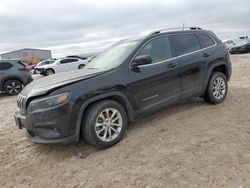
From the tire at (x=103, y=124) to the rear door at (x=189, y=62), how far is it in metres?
1.56

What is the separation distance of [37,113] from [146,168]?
1.71 metres

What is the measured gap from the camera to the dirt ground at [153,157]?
329 cm

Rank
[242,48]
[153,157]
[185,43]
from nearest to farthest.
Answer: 1. [153,157]
2. [185,43]
3. [242,48]

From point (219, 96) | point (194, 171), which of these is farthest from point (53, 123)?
point (219, 96)

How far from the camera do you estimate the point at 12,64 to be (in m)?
11.4

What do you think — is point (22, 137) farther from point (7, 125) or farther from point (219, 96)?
point (219, 96)

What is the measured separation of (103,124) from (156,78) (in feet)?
4.29

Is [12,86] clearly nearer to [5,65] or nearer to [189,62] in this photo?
[5,65]

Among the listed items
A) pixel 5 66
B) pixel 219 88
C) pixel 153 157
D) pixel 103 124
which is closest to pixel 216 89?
pixel 219 88

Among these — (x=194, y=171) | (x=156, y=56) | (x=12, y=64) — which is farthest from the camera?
(x=12, y=64)

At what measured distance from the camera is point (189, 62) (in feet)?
17.7

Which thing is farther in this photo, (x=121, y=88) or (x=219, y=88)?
(x=219, y=88)

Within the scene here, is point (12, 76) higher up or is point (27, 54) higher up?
point (27, 54)

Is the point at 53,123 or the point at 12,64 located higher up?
the point at 12,64
